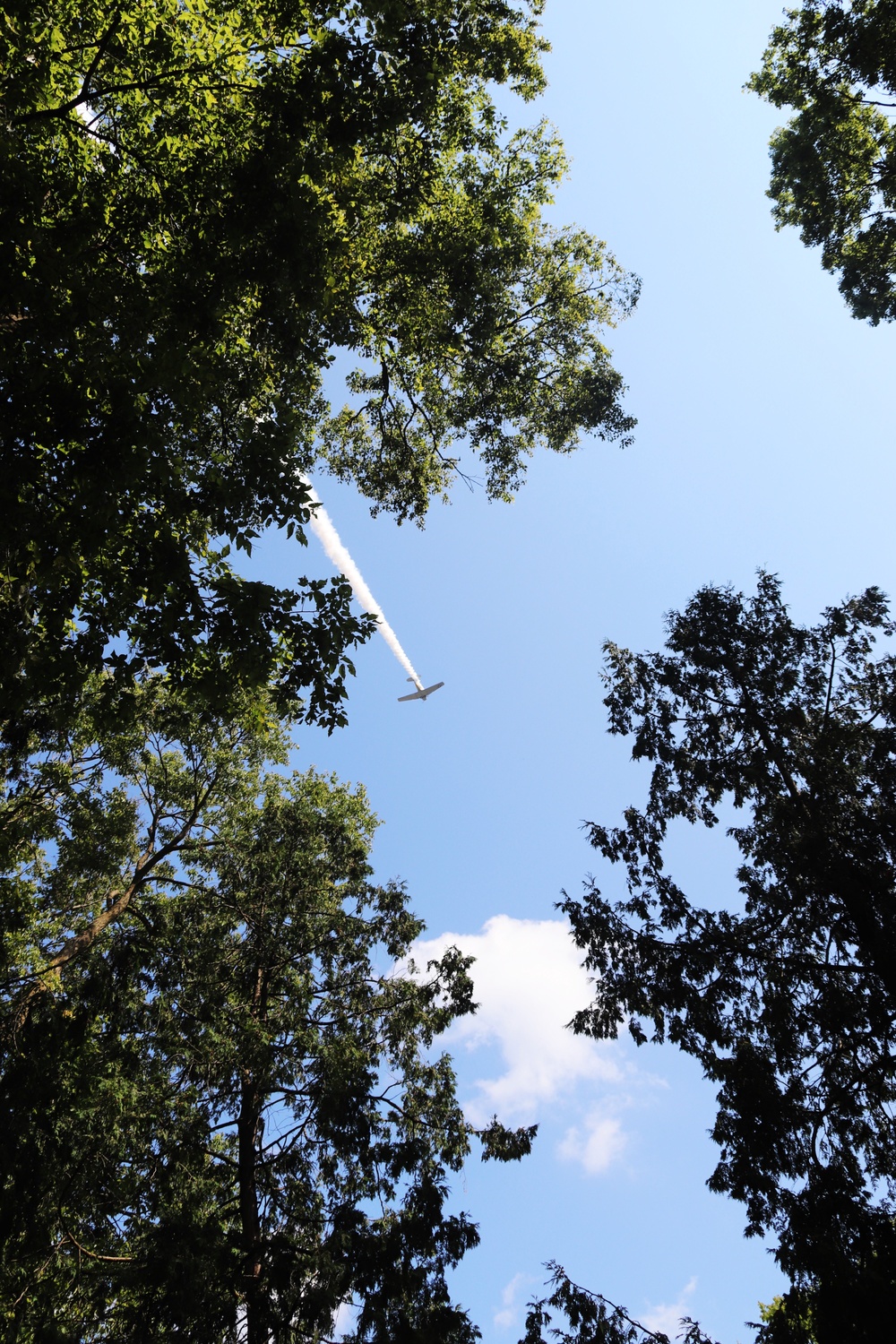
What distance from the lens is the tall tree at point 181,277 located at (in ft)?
24.4

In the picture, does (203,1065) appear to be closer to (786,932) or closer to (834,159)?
(786,932)

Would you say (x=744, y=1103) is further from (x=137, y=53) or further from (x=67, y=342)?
(x=137, y=53)

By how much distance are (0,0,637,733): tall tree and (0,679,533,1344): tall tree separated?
1.74 m

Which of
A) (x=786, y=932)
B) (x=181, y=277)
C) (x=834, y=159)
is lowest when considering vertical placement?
(x=786, y=932)

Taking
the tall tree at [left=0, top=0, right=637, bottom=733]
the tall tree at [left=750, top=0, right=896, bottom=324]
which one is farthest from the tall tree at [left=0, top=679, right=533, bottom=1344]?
the tall tree at [left=750, top=0, right=896, bottom=324]

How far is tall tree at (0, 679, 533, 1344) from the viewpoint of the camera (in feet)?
38.9

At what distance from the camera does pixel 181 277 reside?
8.88 metres

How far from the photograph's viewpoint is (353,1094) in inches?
538

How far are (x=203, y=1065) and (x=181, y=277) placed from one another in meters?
13.2

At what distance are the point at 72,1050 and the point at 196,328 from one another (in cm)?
1178

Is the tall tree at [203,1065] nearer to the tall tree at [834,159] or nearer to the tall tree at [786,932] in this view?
the tall tree at [786,932]

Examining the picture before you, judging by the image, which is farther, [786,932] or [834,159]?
[834,159]

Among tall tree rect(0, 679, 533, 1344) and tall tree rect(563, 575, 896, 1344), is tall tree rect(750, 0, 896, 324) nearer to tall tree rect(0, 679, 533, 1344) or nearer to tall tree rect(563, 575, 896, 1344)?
tall tree rect(563, 575, 896, 1344)

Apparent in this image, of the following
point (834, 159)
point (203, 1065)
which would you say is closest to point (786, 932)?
point (203, 1065)
